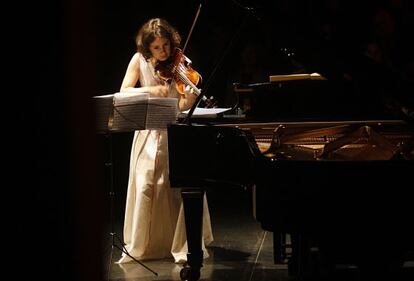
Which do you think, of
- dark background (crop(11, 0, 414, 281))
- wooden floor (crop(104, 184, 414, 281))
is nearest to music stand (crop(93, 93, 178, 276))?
wooden floor (crop(104, 184, 414, 281))

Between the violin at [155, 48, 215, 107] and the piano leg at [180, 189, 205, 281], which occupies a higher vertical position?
the violin at [155, 48, 215, 107]

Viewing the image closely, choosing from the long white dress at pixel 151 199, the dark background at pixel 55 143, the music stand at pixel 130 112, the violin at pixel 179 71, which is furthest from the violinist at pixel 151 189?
the dark background at pixel 55 143

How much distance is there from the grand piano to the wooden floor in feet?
0.73

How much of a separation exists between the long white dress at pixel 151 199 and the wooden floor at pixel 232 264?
0.12 m

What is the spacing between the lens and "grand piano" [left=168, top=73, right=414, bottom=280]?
8.42 feet

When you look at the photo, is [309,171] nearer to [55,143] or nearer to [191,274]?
[191,274]

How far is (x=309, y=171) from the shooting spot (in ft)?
8.58

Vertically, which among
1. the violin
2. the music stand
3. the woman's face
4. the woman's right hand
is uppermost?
the woman's face

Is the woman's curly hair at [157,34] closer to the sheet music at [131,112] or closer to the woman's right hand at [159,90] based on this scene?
the woman's right hand at [159,90]

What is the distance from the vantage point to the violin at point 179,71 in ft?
12.2

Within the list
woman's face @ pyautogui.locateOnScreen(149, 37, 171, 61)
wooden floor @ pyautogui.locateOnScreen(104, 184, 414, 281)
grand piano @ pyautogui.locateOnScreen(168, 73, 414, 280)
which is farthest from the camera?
woman's face @ pyautogui.locateOnScreen(149, 37, 171, 61)

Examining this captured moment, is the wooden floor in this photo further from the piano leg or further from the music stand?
the music stand

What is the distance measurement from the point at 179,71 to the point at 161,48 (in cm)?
18

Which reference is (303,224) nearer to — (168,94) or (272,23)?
(272,23)
